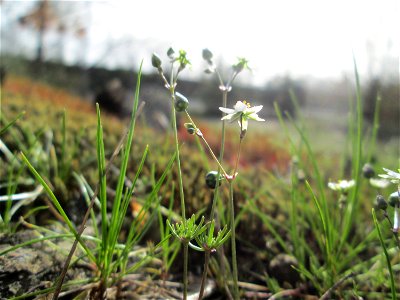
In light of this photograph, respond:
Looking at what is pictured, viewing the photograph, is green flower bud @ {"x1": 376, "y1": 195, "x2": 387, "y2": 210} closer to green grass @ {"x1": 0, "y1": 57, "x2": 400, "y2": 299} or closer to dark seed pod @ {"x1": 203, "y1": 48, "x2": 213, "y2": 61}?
green grass @ {"x1": 0, "y1": 57, "x2": 400, "y2": 299}

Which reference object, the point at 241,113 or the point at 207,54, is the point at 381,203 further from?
the point at 207,54

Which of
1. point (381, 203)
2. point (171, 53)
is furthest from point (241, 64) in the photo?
point (381, 203)

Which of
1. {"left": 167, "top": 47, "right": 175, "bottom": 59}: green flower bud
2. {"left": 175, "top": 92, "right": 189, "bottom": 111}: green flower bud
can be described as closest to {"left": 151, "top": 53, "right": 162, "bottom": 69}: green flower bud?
{"left": 167, "top": 47, "right": 175, "bottom": 59}: green flower bud

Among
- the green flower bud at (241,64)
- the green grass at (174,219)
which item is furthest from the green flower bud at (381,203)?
the green flower bud at (241,64)

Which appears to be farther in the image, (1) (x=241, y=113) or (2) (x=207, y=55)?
(2) (x=207, y=55)

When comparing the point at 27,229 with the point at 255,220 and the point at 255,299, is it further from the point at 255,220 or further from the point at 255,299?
the point at 255,220

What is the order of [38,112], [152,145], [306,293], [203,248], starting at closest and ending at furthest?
1. [203,248]
2. [306,293]
3. [152,145]
4. [38,112]

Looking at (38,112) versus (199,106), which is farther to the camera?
(199,106)

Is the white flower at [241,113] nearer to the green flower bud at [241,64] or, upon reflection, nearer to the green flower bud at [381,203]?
the green flower bud at [241,64]

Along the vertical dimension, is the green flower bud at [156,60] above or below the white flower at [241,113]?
above

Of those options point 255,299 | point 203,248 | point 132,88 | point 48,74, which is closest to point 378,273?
point 255,299

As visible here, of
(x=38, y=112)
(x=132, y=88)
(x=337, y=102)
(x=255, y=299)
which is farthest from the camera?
(x=337, y=102)
